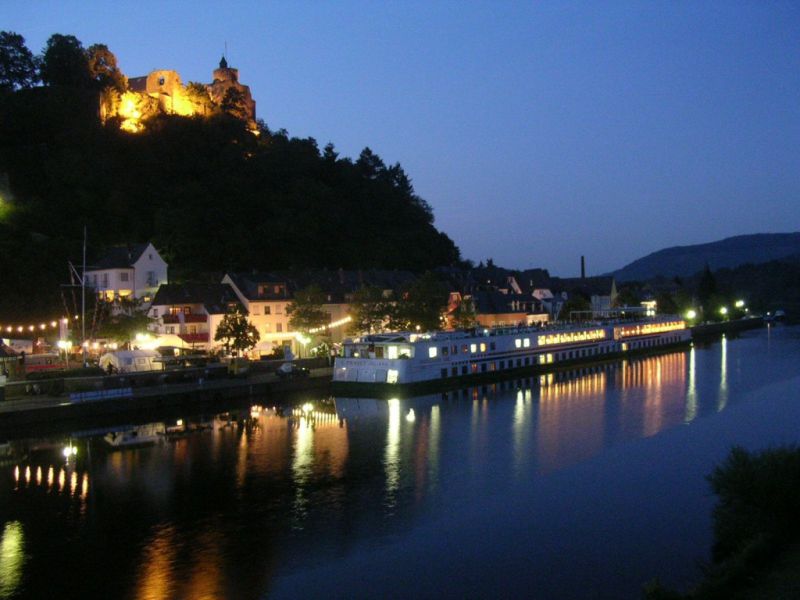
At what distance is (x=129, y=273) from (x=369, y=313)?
Answer: 16.4 meters

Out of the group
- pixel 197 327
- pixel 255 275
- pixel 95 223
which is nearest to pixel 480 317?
pixel 255 275

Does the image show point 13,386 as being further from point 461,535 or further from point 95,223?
point 95,223

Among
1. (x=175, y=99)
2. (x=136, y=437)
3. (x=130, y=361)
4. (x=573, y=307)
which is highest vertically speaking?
(x=175, y=99)

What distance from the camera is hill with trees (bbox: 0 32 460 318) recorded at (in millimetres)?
60000

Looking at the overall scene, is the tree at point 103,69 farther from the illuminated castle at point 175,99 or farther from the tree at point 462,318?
the tree at point 462,318

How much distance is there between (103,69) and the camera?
266 ft

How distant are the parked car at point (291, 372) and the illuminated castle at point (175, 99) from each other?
147ft

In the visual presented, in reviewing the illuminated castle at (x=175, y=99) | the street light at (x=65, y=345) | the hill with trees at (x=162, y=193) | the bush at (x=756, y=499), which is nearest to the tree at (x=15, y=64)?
the hill with trees at (x=162, y=193)

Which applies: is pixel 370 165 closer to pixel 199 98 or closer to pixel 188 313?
pixel 199 98

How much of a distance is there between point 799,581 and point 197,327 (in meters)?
40.6

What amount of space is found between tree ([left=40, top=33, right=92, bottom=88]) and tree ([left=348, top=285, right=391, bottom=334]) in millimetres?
45695

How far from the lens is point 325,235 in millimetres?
74375

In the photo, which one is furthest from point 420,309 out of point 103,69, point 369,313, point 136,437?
point 103,69

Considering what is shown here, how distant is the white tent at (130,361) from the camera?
3966 cm
